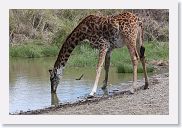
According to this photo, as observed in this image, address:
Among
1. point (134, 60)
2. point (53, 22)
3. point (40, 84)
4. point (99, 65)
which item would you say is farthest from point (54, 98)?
point (134, 60)

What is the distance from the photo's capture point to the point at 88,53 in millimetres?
8922

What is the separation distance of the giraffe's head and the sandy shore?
30 cm

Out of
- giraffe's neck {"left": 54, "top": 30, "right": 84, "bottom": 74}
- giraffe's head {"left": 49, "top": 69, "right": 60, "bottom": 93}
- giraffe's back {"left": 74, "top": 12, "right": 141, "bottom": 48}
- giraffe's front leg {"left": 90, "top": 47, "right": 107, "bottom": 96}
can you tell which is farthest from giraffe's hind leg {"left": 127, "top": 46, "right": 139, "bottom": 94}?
giraffe's head {"left": 49, "top": 69, "right": 60, "bottom": 93}

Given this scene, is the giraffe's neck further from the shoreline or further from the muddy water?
the shoreline

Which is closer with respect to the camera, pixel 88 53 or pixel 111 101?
pixel 111 101

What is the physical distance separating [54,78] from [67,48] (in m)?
0.37

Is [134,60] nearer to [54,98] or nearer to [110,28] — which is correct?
[110,28]

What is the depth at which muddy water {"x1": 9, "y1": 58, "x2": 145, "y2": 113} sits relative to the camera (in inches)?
336

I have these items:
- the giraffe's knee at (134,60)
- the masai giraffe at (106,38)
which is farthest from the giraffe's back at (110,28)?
the giraffe's knee at (134,60)

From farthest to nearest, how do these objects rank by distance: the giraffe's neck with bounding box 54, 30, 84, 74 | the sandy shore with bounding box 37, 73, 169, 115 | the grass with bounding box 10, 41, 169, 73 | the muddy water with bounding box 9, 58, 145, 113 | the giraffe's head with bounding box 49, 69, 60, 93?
1. the giraffe's neck with bounding box 54, 30, 84, 74
2. the giraffe's head with bounding box 49, 69, 60, 93
3. the grass with bounding box 10, 41, 169, 73
4. the muddy water with bounding box 9, 58, 145, 113
5. the sandy shore with bounding box 37, 73, 169, 115

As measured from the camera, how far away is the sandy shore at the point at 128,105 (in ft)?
27.3

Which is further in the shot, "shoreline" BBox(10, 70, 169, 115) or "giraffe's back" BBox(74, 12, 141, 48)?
"giraffe's back" BBox(74, 12, 141, 48)

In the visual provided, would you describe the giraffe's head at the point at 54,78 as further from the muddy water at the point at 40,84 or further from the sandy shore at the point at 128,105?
the sandy shore at the point at 128,105
